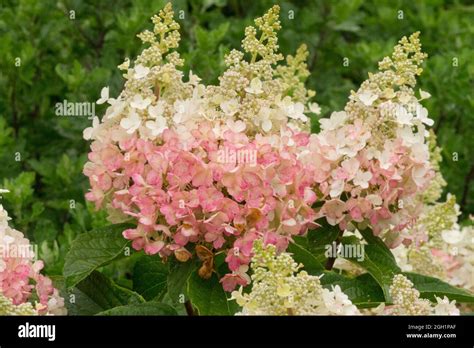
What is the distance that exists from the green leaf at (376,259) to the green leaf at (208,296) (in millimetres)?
309

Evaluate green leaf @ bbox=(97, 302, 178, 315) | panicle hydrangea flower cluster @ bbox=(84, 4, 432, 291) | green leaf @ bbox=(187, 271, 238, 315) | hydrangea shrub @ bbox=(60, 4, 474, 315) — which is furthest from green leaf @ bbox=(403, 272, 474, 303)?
green leaf @ bbox=(97, 302, 178, 315)

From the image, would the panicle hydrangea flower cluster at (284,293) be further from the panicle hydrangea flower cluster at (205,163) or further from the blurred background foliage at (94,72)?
the blurred background foliage at (94,72)

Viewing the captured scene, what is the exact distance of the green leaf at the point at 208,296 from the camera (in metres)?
2.44

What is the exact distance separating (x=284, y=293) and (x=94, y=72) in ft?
7.87

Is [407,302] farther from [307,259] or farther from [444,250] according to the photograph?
[444,250]

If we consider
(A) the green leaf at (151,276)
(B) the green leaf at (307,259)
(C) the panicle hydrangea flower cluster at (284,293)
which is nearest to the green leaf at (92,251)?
(A) the green leaf at (151,276)

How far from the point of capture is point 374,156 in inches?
98.1

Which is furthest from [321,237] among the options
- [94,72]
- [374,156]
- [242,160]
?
[94,72]

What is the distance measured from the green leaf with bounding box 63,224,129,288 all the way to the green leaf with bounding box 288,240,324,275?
369 millimetres

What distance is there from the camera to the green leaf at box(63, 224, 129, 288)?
2504mm

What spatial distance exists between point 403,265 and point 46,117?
1.81 meters

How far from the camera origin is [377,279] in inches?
99.3
